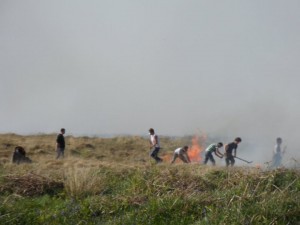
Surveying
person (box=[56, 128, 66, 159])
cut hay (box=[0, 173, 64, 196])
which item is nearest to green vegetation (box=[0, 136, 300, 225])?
cut hay (box=[0, 173, 64, 196])

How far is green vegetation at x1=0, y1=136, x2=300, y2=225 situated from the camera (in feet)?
22.7

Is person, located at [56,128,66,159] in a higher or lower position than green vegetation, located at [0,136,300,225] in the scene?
higher

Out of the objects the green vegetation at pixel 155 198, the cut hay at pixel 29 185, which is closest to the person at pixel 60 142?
the green vegetation at pixel 155 198

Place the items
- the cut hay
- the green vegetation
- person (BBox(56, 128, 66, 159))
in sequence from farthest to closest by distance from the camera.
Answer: person (BBox(56, 128, 66, 159)) → the cut hay → the green vegetation

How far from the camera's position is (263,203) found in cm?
725

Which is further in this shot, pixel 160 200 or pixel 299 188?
pixel 299 188

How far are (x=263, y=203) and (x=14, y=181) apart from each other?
17.9 ft

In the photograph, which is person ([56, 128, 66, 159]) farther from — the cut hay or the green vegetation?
the cut hay

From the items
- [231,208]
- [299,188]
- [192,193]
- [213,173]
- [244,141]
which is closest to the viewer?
[231,208]

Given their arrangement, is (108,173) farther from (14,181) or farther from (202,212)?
(202,212)

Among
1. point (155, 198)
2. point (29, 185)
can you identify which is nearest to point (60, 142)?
point (29, 185)

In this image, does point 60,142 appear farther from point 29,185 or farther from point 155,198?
point 155,198

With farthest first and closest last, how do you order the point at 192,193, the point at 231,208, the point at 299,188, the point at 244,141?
the point at 244,141 → the point at 299,188 → the point at 192,193 → the point at 231,208

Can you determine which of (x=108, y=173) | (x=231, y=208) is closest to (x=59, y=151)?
(x=108, y=173)
